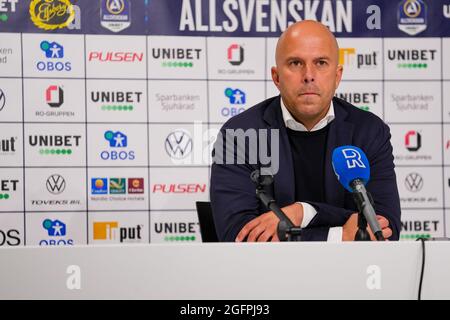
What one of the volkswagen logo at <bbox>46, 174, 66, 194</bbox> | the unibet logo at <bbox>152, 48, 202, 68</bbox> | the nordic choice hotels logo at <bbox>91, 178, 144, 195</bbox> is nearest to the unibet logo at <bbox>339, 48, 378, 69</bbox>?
the unibet logo at <bbox>152, 48, 202, 68</bbox>

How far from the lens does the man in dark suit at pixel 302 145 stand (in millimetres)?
2191

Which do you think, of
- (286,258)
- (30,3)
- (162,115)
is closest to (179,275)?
(286,258)

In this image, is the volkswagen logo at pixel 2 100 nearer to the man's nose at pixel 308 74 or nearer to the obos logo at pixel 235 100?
the obos logo at pixel 235 100

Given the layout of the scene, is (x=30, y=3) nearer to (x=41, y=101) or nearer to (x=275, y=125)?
(x=41, y=101)

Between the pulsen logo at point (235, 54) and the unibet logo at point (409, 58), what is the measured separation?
3.16 ft

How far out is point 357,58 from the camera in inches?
151

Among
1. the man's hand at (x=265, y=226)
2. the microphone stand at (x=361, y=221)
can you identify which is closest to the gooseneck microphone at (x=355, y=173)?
the microphone stand at (x=361, y=221)

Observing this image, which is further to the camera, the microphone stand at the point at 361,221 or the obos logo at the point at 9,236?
the obos logo at the point at 9,236

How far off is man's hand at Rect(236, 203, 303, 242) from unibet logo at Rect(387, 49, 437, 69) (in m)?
2.16

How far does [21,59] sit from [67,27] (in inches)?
13.5

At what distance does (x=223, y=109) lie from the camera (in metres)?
3.78

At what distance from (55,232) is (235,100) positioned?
1394 millimetres

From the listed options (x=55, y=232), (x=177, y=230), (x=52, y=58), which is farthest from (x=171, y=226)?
(x=52, y=58)

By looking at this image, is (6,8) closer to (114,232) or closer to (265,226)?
(114,232)
